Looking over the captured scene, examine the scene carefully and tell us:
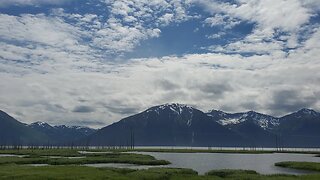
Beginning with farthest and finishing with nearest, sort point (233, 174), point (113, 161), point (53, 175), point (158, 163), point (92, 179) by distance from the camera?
point (113, 161) < point (158, 163) < point (233, 174) < point (53, 175) < point (92, 179)

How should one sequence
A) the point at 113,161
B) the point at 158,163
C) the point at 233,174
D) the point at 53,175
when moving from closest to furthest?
the point at 53,175 → the point at 233,174 → the point at 158,163 → the point at 113,161

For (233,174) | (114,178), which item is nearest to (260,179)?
(233,174)

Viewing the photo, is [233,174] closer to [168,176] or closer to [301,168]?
[168,176]

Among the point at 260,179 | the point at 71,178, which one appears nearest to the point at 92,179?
the point at 71,178

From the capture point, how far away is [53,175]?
78.1m

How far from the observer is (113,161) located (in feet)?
455

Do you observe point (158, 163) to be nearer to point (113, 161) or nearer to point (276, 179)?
point (113, 161)

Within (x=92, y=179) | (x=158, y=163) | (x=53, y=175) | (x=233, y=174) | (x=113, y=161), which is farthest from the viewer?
(x=113, y=161)

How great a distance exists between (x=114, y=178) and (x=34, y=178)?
14.4m

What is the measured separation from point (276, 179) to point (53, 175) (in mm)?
41986

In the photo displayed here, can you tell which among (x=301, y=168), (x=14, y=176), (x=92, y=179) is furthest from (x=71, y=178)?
(x=301, y=168)

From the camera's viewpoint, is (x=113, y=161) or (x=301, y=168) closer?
(x=301, y=168)

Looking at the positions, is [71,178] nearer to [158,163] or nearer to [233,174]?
[233,174]

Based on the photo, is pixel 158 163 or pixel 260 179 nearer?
pixel 260 179
